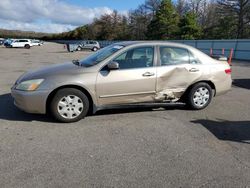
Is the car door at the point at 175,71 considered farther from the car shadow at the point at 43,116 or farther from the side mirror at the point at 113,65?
the side mirror at the point at 113,65

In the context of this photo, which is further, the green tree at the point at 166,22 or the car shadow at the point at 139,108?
the green tree at the point at 166,22

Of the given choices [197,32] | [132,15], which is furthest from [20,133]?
[132,15]

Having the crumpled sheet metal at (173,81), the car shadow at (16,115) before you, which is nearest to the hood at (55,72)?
the car shadow at (16,115)

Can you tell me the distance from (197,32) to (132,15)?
30408 millimetres

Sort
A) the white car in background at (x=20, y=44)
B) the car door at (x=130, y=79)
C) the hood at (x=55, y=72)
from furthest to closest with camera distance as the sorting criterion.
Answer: the white car in background at (x=20, y=44), the car door at (x=130, y=79), the hood at (x=55, y=72)

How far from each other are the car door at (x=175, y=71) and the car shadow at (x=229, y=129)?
874mm

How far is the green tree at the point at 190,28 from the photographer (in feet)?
151

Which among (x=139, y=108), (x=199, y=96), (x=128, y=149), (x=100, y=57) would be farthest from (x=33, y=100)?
(x=199, y=96)

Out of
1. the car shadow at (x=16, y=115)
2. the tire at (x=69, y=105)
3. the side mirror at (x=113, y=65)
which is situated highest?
the side mirror at (x=113, y=65)

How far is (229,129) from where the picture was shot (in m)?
5.13

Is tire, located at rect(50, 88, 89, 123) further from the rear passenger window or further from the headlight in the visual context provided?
the rear passenger window

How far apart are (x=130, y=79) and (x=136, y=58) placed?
502mm

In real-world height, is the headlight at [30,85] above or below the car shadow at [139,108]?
above

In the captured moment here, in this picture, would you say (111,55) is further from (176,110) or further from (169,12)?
(169,12)
